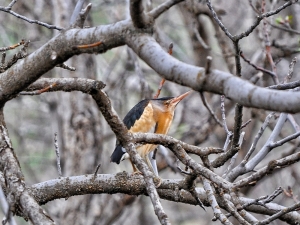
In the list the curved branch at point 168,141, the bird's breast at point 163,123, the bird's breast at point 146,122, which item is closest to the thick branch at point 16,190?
the curved branch at point 168,141

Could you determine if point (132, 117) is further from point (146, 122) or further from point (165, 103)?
point (165, 103)

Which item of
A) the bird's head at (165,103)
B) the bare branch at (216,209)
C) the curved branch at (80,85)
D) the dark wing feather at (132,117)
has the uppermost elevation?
the bird's head at (165,103)

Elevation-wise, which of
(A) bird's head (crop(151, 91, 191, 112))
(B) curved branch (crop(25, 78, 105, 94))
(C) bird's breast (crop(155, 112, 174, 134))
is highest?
(A) bird's head (crop(151, 91, 191, 112))

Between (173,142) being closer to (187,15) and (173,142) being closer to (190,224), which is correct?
(187,15)

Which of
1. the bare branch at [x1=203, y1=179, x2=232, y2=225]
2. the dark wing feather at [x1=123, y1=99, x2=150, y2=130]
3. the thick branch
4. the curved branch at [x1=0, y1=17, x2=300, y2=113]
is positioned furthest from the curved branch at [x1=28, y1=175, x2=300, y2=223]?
the dark wing feather at [x1=123, y1=99, x2=150, y2=130]

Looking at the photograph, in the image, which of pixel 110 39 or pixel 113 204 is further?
pixel 113 204

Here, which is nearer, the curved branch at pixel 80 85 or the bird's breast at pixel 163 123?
the curved branch at pixel 80 85

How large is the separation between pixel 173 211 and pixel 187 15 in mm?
5239

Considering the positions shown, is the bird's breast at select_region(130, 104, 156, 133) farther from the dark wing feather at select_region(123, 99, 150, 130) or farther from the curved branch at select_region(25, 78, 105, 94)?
the curved branch at select_region(25, 78, 105, 94)

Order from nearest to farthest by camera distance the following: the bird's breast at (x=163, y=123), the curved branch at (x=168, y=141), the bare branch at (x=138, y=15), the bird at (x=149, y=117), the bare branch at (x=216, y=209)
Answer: the bare branch at (x=138, y=15) < the bare branch at (x=216, y=209) < the curved branch at (x=168, y=141) < the bird at (x=149, y=117) < the bird's breast at (x=163, y=123)

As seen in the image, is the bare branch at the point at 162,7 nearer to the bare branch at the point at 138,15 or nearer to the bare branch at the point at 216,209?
the bare branch at the point at 138,15

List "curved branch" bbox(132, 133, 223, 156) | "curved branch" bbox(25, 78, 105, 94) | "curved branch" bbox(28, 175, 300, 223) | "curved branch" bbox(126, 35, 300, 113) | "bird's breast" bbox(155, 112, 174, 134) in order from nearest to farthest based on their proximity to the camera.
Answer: "curved branch" bbox(126, 35, 300, 113) → "curved branch" bbox(25, 78, 105, 94) → "curved branch" bbox(132, 133, 223, 156) → "curved branch" bbox(28, 175, 300, 223) → "bird's breast" bbox(155, 112, 174, 134)

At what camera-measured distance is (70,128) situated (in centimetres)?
682

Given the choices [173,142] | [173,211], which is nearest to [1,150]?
[173,142]
